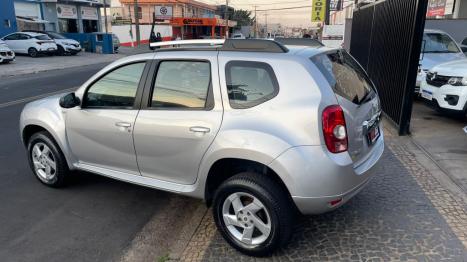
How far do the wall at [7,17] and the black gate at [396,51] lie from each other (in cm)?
2597

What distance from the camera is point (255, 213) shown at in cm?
314

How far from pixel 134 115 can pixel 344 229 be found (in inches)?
86.5

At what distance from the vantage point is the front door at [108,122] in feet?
12.3

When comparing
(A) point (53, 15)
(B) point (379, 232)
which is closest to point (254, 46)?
(B) point (379, 232)

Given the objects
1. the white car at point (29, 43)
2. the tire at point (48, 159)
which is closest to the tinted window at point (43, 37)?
the white car at point (29, 43)

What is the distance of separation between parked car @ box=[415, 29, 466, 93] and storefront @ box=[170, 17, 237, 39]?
5084cm

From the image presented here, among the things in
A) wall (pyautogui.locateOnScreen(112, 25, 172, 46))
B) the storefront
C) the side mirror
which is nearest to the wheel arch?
the side mirror

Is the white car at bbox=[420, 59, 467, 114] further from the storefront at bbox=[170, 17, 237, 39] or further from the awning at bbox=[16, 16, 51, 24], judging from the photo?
the storefront at bbox=[170, 17, 237, 39]

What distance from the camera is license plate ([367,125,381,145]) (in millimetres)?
3418

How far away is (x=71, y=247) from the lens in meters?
3.42

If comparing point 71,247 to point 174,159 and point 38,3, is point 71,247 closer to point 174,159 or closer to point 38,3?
point 174,159

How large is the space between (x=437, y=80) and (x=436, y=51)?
335cm

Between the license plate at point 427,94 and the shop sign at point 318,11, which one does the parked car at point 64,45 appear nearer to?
the shop sign at point 318,11

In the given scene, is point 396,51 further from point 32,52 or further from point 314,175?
point 32,52
